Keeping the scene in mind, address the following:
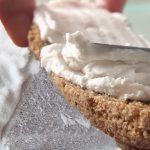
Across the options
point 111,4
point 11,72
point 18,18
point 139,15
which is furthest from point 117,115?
point 139,15

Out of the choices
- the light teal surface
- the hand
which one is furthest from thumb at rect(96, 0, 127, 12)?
the hand

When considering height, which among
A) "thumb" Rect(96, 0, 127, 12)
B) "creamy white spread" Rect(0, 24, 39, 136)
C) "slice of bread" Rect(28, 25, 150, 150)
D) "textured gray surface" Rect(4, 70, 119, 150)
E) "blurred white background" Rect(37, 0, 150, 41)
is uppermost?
→ "slice of bread" Rect(28, 25, 150, 150)

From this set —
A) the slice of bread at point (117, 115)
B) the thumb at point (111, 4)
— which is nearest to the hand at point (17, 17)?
the thumb at point (111, 4)

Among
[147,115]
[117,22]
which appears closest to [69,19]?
[117,22]

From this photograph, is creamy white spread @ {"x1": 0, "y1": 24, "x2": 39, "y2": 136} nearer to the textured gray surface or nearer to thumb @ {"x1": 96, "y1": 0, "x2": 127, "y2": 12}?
the textured gray surface

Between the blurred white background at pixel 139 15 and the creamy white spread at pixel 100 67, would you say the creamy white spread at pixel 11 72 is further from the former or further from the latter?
the blurred white background at pixel 139 15

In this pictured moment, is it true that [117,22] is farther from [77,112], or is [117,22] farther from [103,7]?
[77,112]
